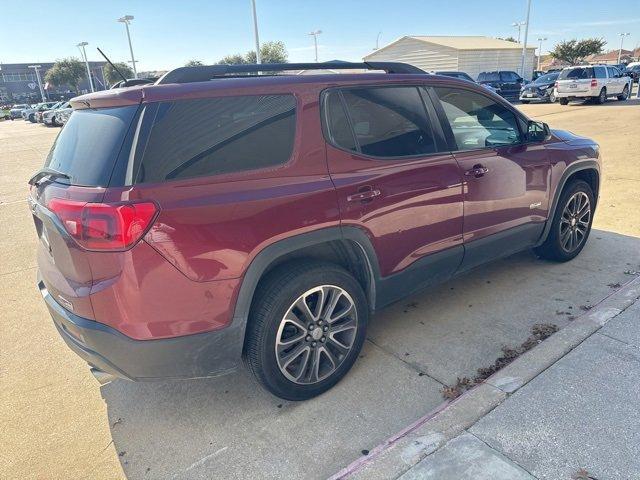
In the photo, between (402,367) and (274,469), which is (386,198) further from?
(274,469)

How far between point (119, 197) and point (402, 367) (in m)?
1.99

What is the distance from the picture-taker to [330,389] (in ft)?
→ 9.26

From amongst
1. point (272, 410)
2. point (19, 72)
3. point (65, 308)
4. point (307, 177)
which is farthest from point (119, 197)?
point (19, 72)

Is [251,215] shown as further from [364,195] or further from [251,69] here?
[251,69]

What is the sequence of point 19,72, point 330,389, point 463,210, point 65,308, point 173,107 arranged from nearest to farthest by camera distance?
point 173,107, point 65,308, point 330,389, point 463,210, point 19,72

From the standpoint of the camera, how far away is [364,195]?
2.72m

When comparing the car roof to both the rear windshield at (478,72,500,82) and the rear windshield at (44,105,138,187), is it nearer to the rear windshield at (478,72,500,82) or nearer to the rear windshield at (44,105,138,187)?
the rear windshield at (44,105,138,187)

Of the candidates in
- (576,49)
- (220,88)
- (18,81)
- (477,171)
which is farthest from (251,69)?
(18,81)

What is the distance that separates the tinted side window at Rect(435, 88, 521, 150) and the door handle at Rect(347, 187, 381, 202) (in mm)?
945

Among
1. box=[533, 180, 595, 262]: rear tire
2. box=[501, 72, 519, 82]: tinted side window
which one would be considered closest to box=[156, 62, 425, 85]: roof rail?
box=[533, 180, 595, 262]: rear tire

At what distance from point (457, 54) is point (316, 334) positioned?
40.8 meters

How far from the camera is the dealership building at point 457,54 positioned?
39.0 meters

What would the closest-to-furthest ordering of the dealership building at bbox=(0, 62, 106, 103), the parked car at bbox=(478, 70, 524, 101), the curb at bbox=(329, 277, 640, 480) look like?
1. the curb at bbox=(329, 277, 640, 480)
2. the parked car at bbox=(478, 70, 524, 101)
3. the dealership building at bbox=(0, 62, 106, 103)

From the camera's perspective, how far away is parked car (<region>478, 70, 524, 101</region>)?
983 inches
